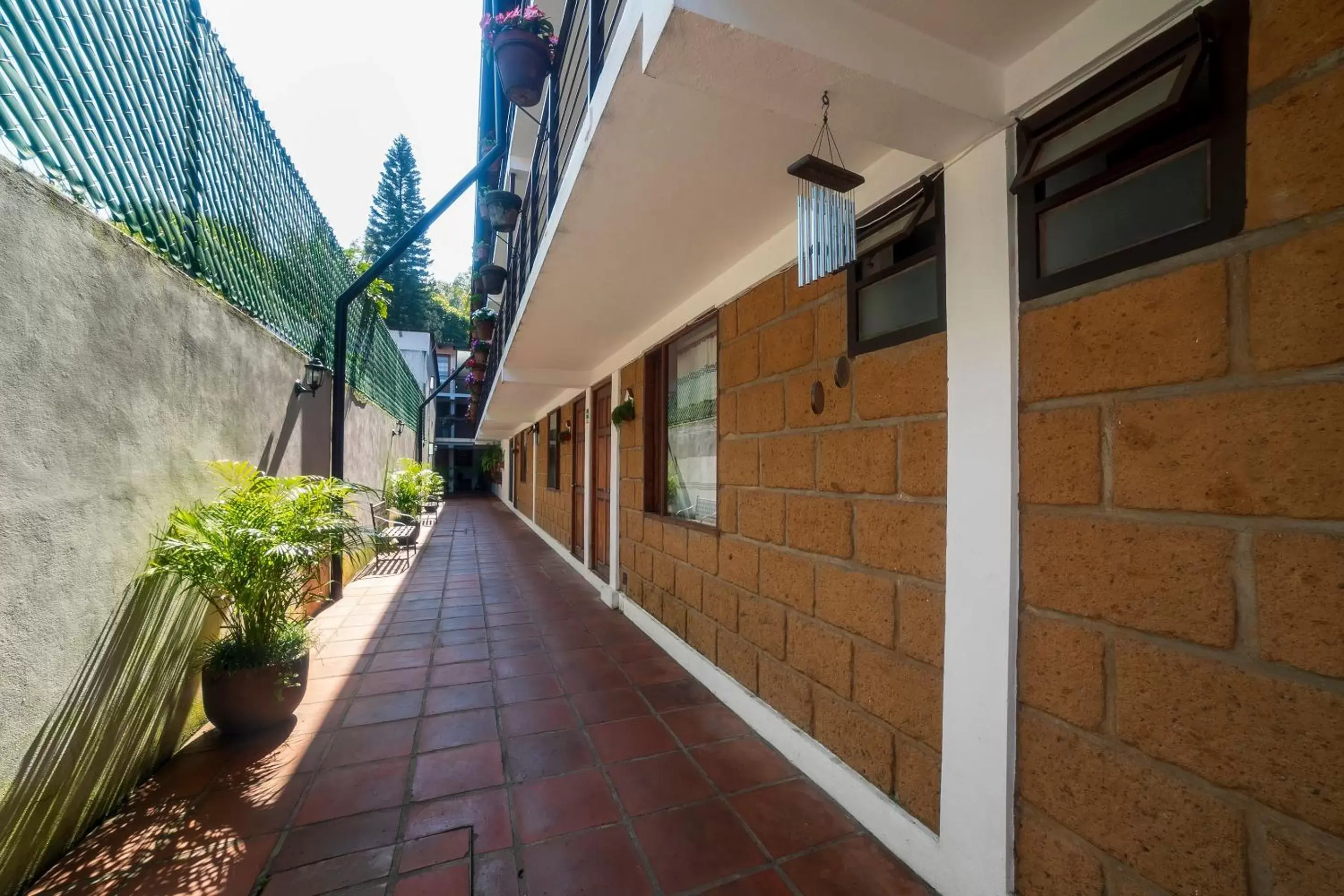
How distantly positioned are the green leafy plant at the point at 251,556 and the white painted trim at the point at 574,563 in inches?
96.4

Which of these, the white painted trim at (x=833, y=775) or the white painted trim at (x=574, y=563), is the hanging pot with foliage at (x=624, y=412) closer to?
the white painted trim at (x=574, y=563)

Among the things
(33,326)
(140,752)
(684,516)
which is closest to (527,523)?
(684,516)

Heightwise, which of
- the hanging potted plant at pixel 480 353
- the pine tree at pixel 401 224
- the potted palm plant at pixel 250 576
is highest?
the pine tree at pixel 401 224

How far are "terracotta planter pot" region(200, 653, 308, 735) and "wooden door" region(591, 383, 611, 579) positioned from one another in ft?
9.51

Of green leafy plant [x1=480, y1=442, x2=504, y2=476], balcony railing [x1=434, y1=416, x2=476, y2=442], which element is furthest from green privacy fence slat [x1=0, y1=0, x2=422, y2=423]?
balcony railing [x1=434, y1=416, x2=476, y2=442]

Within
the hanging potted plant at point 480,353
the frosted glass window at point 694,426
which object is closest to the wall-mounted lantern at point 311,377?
the frosted glass window at point 694,426

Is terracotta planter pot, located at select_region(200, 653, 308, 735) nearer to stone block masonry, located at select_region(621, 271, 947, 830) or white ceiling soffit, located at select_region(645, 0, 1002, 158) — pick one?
stone block masonry, located at select_region(621, 271, 947, 830)

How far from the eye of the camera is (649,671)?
10.5 feet

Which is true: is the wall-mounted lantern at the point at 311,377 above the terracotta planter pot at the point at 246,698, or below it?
above

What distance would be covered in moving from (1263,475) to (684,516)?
9.48 ft

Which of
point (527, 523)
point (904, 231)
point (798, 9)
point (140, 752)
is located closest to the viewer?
point (798, 9)

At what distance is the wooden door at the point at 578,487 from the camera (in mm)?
6457

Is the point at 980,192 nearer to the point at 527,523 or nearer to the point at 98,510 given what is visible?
the point at 98,510

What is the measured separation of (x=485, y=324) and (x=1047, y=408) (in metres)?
7.60
